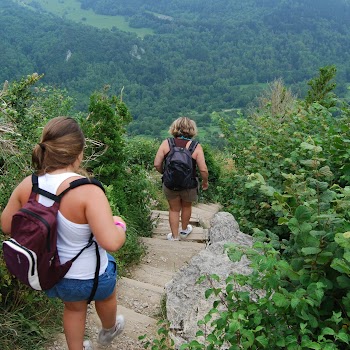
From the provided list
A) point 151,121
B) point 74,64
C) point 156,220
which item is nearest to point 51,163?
point 156,220

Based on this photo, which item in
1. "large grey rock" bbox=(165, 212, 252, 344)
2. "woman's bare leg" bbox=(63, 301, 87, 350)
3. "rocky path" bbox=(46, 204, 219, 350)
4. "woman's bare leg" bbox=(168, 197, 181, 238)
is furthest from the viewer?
"woman's bare leg" bbox=(168, 197, 181, 238)

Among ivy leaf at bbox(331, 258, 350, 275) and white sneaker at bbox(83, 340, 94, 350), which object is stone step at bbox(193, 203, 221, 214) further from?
ivy leaf at bbox(331, 258, 350, 275)

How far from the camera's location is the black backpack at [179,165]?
5164 mm

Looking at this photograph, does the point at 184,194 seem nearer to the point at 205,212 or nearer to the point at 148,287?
the point at 148,287

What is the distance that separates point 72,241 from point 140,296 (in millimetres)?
1842

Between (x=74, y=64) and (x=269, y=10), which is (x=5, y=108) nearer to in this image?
(x=74, y=64)

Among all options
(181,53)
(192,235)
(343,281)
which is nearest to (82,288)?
(343,281)

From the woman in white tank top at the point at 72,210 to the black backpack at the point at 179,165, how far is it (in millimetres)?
2759

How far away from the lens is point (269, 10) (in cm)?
18262

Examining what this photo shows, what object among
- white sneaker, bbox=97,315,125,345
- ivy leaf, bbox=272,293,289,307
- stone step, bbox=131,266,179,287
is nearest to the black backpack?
stone step, bbox=131,266,179,287

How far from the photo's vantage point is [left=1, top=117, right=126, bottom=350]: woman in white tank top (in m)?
2.17

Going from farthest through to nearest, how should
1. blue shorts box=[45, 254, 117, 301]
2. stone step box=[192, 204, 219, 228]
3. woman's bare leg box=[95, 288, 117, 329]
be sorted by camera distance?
stone step box=[192, 204, 219, 228]
woman's bare leg box=[95, 288, 117, 329]
blue shorts box=[45, 254, 117, 301]

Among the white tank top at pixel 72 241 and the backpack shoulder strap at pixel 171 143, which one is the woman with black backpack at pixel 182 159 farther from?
the white tank top at pixel 72 241

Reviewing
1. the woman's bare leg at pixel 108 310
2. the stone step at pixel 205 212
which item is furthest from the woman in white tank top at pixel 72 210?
the stone step at pixel 205 212
